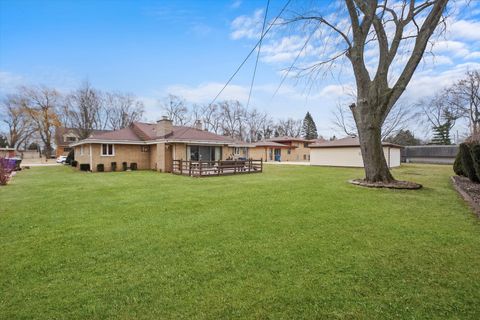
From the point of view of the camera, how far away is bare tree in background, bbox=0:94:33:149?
42.4 m

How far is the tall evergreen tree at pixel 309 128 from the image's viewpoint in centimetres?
6781

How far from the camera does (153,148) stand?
21.5 m

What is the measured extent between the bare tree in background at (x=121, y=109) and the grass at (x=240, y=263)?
44.0 meters

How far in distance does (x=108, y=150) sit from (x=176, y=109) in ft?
101

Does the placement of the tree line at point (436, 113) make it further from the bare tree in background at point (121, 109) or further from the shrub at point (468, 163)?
the bare tree in background at point (121, 109)

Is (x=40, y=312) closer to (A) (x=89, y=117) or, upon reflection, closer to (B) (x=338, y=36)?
(B) (x=338, y=36)

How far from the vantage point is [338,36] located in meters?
10.8

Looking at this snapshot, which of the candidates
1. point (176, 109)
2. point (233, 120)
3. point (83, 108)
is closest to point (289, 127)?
point (233, 120)

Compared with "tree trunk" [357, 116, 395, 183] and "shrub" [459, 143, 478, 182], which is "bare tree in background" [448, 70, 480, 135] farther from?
"tree trunk" [357, 116, 395, 183]

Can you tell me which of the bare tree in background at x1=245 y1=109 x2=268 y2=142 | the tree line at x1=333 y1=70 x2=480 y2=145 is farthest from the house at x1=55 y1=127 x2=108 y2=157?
the tree line at x1=333 y1=70 x2=480 y2=145

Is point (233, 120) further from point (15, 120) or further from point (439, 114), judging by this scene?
Answer: point (15, 120)

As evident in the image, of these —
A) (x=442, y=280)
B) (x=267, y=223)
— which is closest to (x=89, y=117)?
(x=267, y=223)

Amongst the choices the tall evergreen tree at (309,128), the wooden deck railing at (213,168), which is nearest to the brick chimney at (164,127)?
the wooden deck railing at (213,168)

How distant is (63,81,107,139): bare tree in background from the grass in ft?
138
